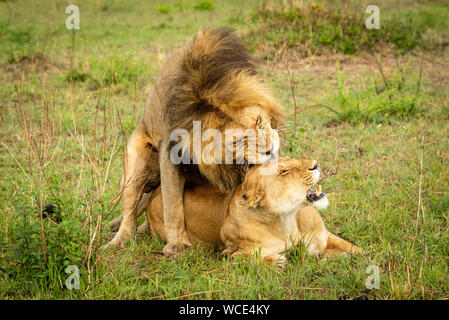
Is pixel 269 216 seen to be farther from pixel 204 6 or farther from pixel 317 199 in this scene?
pixel 204 6

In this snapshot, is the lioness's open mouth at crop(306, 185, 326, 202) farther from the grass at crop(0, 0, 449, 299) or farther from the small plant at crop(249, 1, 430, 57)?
the small plant at crop(249, 1, 430, 57)

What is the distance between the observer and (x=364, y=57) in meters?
8.07

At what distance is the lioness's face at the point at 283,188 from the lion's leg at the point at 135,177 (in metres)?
1.11

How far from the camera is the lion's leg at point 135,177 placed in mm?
3789

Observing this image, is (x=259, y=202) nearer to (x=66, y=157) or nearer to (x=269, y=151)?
(x=269, y=151)

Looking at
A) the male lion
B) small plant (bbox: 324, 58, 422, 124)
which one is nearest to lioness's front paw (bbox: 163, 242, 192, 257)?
the male lion

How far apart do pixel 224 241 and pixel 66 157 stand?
275 cm

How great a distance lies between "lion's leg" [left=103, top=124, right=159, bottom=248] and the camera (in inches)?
149

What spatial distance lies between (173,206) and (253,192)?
0.76 meters

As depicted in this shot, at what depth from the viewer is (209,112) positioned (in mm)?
2824

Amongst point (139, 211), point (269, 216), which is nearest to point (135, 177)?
point (139, 211)

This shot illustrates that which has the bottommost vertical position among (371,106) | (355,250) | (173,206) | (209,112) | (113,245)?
(113,245)

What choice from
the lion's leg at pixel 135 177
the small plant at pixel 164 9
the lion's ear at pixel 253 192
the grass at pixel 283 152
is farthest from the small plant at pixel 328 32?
the lion's ear at pixel 253 192
